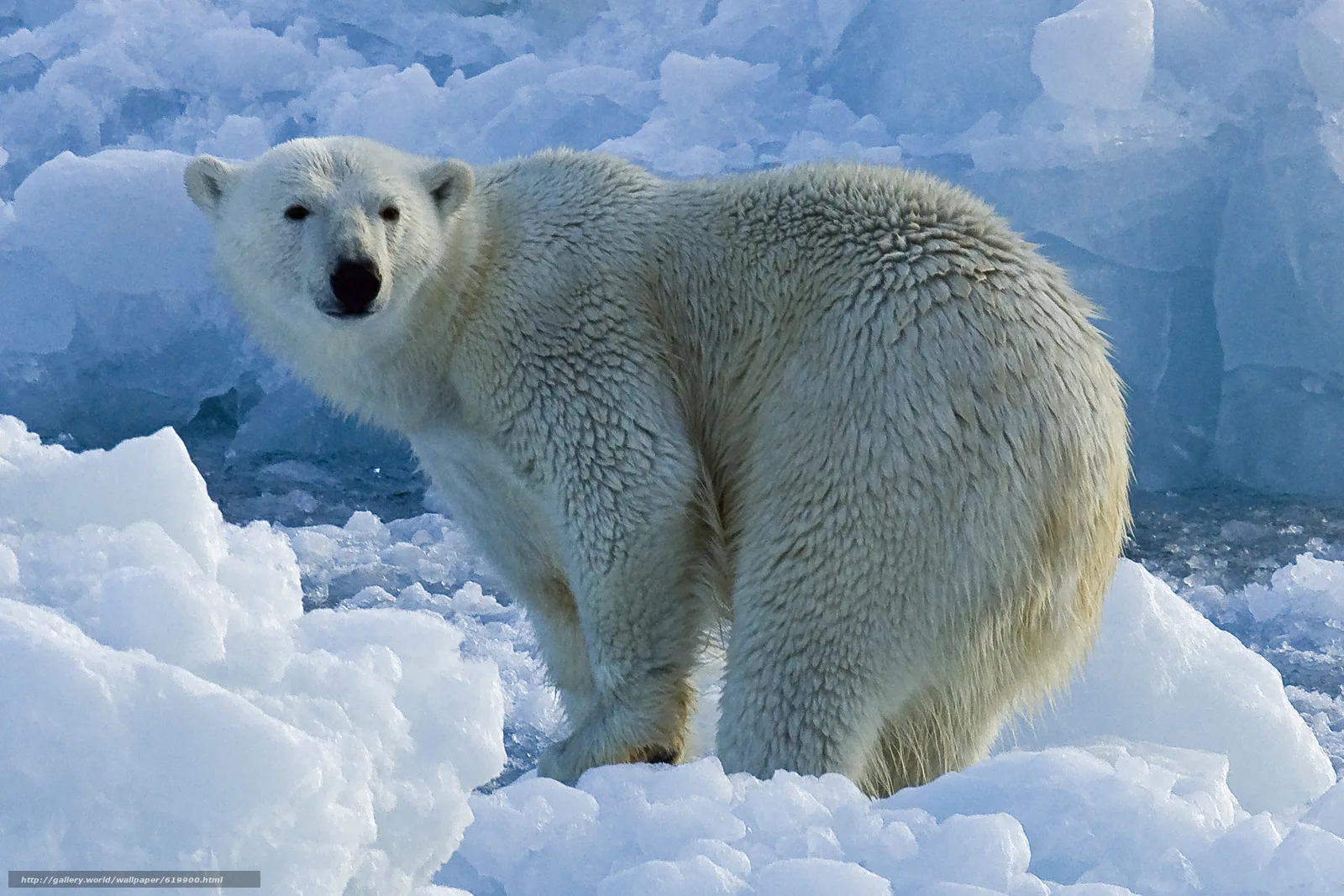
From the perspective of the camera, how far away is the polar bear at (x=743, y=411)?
3.01 m

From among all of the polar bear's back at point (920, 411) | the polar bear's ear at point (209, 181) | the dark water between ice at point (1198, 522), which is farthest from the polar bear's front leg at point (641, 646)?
the dark water between ice at point (1198, 522)

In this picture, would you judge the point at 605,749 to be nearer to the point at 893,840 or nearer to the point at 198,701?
the point at 893,840

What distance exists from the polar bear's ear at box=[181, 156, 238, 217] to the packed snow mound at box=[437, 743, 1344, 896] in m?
1.70

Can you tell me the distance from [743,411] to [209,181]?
1.33 metres

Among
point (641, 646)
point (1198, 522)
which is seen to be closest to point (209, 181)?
point (641, 646)

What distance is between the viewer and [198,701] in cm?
176

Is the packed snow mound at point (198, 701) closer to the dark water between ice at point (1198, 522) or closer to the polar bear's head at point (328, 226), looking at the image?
the polar bear's head at point (328, 226)

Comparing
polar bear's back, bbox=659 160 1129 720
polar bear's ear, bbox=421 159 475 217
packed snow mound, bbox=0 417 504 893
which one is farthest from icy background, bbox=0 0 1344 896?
polar bear's ear, bbox=421 159 475 217

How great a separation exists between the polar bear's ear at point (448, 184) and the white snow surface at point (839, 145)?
3.38 m

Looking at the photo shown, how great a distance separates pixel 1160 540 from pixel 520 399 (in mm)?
3638

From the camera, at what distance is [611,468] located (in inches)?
127

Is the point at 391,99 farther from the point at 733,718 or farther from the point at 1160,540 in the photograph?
the point at 733,718

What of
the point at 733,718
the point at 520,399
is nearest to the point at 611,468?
the point at 520,399

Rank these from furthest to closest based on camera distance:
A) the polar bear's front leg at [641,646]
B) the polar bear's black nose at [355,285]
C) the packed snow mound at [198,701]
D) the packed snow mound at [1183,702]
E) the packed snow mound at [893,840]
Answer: the packed snow mound at [1183,702], the polar bear's front leg at [641,646], the polar bear's black nose at [355,285], the packed snow mound at [893,840], the packed snow mound at [198,701]
